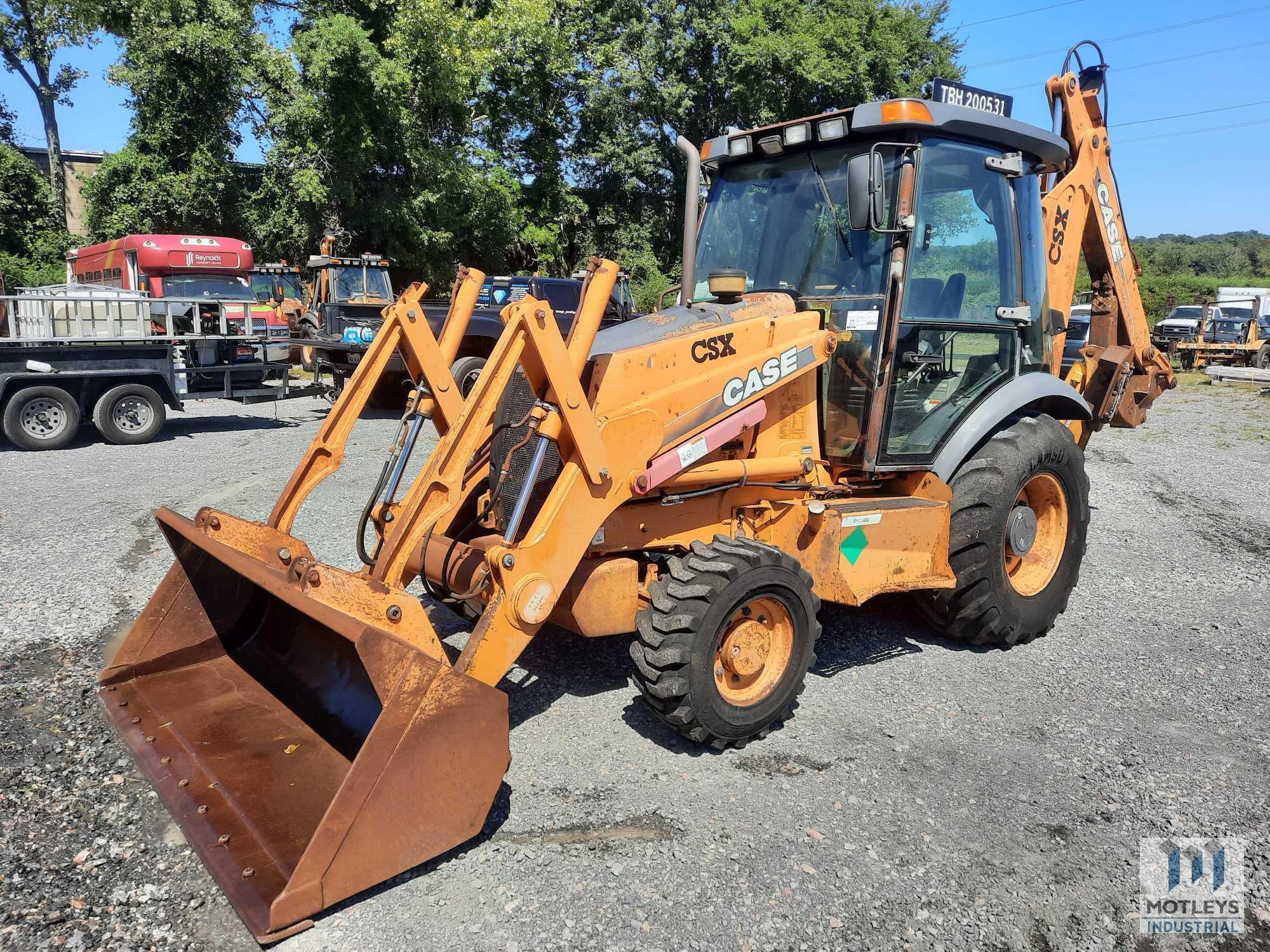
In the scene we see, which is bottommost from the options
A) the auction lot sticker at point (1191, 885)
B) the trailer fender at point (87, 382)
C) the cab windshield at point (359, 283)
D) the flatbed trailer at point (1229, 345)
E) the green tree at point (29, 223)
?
the auction lot sticker at point (1191, 885)

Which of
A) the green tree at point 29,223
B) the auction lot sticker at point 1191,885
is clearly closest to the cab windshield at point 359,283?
the green tree at point 29,223

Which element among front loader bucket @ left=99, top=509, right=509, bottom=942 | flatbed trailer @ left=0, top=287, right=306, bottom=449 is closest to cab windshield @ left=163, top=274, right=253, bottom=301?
flatbed trailer @ left=0, top=287, right=306, bottom=449

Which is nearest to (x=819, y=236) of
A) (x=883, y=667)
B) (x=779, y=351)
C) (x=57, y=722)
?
(x=779, y=351)

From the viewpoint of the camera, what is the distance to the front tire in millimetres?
3518

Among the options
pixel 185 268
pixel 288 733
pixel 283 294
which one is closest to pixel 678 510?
pixel 288 733

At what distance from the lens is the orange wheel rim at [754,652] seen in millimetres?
3783

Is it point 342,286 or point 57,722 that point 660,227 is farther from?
point 57,722

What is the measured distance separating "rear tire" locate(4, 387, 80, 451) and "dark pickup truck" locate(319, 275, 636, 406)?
11.6ft

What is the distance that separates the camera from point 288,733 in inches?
141

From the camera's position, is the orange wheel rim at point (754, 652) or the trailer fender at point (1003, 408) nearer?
the orange wheel rim at point (754, 652)

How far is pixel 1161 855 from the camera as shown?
3.16 meters

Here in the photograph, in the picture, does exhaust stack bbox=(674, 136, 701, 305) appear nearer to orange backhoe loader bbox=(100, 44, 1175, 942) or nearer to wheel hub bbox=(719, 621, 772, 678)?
orange backhoe loader bbox=(100, 44, 1175, 942)

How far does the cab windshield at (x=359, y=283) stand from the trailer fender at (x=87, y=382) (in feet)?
15.9

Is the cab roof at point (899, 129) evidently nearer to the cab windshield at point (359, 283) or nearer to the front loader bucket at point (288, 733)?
the front loader bucket at point (288, 733)
